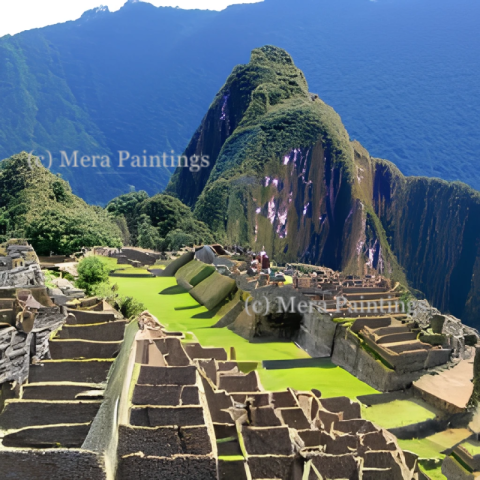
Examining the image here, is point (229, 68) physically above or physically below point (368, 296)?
above

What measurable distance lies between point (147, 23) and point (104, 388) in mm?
135317

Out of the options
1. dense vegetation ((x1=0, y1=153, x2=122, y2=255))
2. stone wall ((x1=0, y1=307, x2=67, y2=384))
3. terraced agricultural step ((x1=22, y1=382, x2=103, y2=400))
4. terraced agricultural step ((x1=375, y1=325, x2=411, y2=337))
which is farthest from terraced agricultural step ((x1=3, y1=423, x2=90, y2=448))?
dense vegetation ((x1=0, y1=153, x2=122, y2=255))

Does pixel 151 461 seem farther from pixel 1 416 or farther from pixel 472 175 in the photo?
pixel 472 175

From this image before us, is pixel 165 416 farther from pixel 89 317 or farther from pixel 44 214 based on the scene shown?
pixel 44 214

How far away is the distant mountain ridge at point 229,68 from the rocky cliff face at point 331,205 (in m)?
21.0

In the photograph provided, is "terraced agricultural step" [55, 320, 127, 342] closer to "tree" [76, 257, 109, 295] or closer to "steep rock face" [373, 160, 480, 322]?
"tree" [76, 257, 109, 295]

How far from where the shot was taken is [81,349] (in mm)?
11320

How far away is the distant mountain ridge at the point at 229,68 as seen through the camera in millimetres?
96625

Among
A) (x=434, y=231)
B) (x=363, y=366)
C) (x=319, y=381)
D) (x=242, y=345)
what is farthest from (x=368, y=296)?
(x=434, y=231)

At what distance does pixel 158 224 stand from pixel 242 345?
3804 cm

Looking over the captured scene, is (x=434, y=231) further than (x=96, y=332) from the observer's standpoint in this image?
Yes

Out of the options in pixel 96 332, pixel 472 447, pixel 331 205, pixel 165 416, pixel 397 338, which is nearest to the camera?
pixel 165 416

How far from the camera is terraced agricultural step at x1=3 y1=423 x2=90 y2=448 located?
799cm

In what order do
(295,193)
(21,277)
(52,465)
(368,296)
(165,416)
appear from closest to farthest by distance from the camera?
(52,465) → (165,416) → (21,277) → (368,296) → (295,193)
